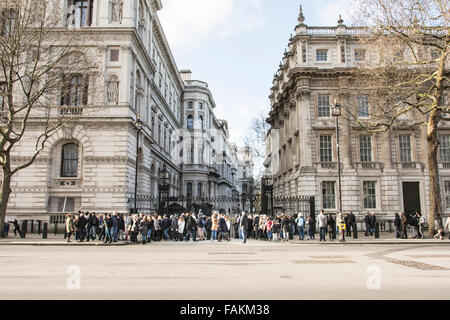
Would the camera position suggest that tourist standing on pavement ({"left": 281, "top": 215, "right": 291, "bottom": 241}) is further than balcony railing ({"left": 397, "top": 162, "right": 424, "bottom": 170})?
No

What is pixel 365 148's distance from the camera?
34219mm

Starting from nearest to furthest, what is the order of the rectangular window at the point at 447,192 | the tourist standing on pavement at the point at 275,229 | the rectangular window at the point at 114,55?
the tourist standing on pavement at the point at 275,229 → the rectangular window at the point at 114,55 → the rectangular window at the point at 447,192

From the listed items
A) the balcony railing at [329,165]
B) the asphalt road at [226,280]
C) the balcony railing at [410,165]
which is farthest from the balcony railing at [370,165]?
the asphalt road at [226,280]

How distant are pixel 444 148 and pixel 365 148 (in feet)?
24.6

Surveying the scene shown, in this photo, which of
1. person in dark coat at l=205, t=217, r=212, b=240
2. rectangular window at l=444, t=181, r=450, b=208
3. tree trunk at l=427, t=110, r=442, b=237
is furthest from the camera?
rectangular window at l=444, t=181, r=450, b=208

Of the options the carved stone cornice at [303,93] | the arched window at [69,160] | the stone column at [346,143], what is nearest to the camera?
the arched window at [69,160]

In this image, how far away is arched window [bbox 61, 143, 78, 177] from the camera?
1150 inches

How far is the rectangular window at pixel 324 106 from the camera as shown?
34.7 m

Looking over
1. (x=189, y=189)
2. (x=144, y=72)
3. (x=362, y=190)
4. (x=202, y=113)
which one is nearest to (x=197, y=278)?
(x=362, y=190)

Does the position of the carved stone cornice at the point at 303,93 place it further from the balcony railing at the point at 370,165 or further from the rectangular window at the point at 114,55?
the rectangular window at the point at 114,55

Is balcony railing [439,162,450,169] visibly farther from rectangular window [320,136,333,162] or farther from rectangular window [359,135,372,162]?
rectangular window [320,136,333,162]

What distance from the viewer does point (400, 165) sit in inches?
1328

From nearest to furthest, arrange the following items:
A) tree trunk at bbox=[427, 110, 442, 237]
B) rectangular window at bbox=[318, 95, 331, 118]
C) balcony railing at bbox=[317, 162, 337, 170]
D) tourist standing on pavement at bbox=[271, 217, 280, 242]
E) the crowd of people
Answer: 1. the crowd of people
2. tourist standing on pavement at bbox=[271, 217, 280, 242]
3. tree trunk at bbox=[427, 110, 442, 237]
4. balcony railing at bbox=[317, 162, 337, 170]
5. rectangular window at bbox=[318, 95, 331, 118]

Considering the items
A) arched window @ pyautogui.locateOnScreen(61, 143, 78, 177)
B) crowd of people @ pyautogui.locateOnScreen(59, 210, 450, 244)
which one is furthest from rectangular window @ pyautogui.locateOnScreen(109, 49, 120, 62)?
crowd of people @ pyautogui.locateOnScreen(59, 210, 450, 244)
